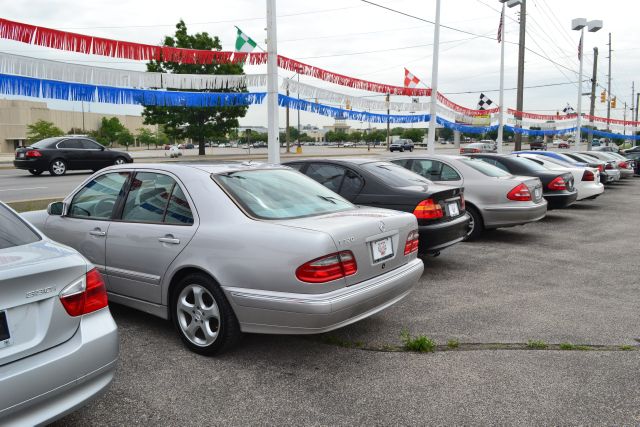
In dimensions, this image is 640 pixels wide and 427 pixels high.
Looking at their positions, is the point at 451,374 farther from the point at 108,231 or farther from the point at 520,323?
the point at 108,231

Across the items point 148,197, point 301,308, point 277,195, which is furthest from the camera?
point 148,197

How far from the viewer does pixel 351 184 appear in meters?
6.64

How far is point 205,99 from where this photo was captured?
12.6 metres

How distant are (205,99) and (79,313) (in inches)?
418

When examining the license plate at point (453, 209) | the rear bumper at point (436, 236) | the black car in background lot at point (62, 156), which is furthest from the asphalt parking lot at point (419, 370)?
the black car in background lot at point (62, 156)

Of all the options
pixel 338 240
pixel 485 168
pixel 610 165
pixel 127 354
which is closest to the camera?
pixel 338 240

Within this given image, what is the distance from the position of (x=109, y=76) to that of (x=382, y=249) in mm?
8995

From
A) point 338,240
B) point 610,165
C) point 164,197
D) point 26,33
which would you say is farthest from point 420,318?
point 610,165

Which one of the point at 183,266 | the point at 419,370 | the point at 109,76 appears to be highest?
the point at 109,76

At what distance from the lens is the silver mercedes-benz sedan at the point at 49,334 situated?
7.66ft

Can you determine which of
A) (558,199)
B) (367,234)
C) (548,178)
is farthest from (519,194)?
(367,234)

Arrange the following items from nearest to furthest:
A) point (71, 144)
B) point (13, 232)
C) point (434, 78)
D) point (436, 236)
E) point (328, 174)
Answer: point (13, 232) < point (436, 236) < point (328, 174) < point (434, 78) < point (71, 144)

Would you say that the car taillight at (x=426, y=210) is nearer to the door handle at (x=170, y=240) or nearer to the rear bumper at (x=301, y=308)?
the rear bumper at (x=301, y=308)

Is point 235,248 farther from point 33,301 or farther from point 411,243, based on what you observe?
point 411,243
